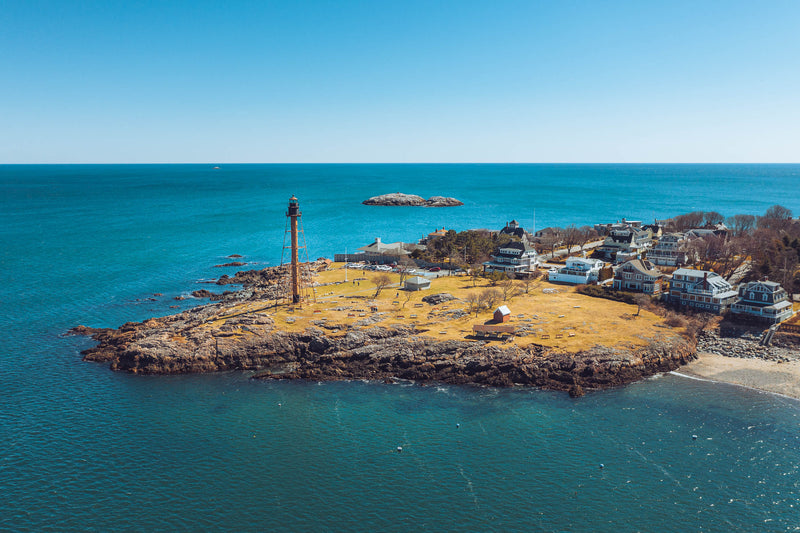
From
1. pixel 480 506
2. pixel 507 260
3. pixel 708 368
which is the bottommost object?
pixel 480 506

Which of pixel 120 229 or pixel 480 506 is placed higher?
pixel 120 229

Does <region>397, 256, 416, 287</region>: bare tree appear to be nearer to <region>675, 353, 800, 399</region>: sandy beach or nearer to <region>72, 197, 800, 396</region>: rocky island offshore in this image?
<region>72, 197, 800, 396</region>: rocky island offshore

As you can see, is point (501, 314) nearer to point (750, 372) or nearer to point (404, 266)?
point (750, 372)

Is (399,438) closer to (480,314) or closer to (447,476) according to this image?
(447,476)

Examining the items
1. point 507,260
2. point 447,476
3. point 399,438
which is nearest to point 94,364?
point 399,438

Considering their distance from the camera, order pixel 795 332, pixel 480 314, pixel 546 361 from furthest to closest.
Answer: pixel 480 314 < pixel 795 332 < pixel 546 361

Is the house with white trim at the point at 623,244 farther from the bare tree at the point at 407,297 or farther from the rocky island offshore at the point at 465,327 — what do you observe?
the bare tree at the point at 407,297
